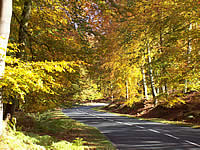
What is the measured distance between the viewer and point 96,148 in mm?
7996

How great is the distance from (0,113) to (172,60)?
9.57m

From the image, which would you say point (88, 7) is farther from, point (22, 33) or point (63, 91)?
point (63, 91)

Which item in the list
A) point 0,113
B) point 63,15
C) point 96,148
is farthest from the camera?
point 63,15

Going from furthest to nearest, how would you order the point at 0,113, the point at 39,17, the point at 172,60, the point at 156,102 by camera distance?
the point at 156,102 → the point at 172,60 → the point at 39,17 → the point at 0,113

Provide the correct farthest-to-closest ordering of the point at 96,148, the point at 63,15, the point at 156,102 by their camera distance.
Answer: the point at 156,102 < the point at 63,15 < the point at 96,148

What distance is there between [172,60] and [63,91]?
662cm

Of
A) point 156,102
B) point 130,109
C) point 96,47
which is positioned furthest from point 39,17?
point 130,109

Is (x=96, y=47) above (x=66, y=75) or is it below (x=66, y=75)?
above

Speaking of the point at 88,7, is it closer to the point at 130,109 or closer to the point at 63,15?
the point at 63,15

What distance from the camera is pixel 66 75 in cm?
819

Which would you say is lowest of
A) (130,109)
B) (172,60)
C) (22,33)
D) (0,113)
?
(130,109)

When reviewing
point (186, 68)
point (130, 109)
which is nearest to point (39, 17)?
point (186, 68)

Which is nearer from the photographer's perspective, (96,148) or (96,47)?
(96,148)

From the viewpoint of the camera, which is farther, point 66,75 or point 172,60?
point 172,60
